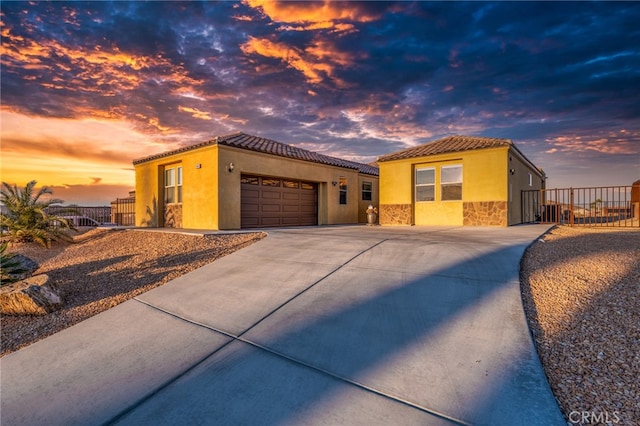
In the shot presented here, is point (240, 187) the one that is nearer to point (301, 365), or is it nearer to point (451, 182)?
point (451, 182)

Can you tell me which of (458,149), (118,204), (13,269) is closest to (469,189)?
(458,149)

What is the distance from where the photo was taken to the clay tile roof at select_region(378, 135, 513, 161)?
1249cm

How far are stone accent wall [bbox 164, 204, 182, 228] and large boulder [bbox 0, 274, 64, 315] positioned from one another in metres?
8.72

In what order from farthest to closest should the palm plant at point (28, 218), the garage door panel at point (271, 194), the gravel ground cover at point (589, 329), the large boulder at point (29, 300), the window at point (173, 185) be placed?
the window at point (173, 185) < the garage door panel at point (271, 194) < the palm plant at point (28, 218) < the large boulder at point (29, 300) < the gravel ground cover at point (589, 329)

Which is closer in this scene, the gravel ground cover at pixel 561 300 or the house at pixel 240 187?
Result: the gravel ground cover at pixel 561 300

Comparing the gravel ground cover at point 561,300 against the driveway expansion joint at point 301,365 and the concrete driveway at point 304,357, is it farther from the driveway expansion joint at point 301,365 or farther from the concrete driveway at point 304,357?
the driveway expansion joint at point 301,365

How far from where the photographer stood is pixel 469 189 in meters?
12.9

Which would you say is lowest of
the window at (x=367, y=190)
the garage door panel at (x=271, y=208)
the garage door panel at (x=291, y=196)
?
the garage door panel at (x=271, y=208)

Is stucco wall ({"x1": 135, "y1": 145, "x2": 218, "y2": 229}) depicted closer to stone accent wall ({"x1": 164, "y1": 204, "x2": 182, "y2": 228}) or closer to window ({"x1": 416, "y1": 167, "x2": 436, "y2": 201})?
stone accent wall ({"x1": 164, "y1": 204, "x2": 182, "y2": 228})

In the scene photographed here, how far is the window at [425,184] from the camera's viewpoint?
14.0 m

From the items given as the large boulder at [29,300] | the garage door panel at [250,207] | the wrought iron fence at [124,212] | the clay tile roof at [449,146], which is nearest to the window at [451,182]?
the clay tile roof at [449,146]

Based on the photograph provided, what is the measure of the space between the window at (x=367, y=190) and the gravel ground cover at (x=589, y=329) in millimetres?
13932

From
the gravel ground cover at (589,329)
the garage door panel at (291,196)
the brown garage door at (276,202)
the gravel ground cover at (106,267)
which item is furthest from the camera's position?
the garage door panel at (291,196)

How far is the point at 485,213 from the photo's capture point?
1255cm
